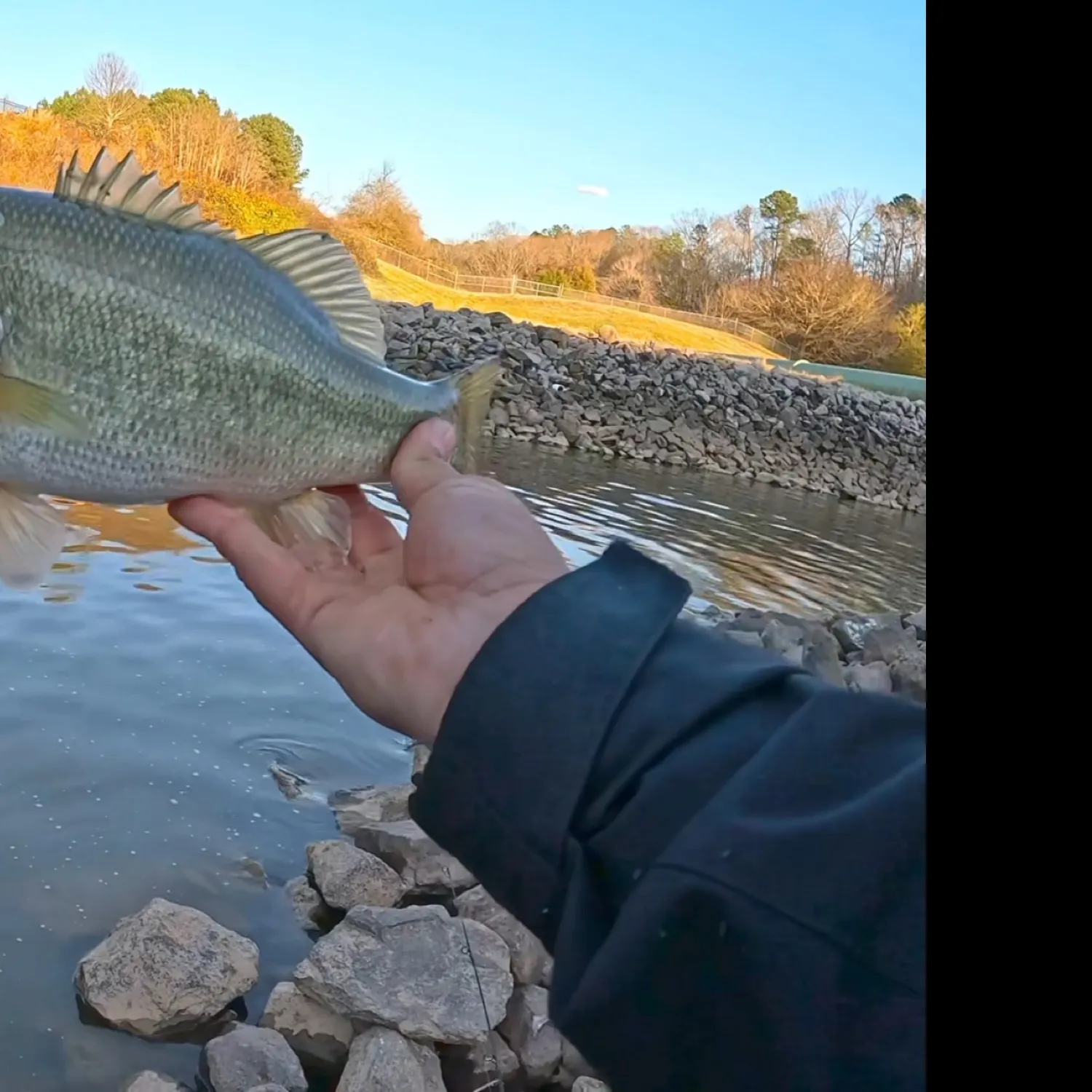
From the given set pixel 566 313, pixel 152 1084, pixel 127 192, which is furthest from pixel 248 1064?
pixel 566 313

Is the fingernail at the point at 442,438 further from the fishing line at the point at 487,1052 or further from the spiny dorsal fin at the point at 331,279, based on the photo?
the fishing line at the point at 487,1052

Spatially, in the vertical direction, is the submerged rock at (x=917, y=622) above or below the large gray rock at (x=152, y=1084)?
below

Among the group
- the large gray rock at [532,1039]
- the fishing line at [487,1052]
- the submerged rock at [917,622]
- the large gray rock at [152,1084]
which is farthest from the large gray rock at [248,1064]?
the submerged rock at [917,622]

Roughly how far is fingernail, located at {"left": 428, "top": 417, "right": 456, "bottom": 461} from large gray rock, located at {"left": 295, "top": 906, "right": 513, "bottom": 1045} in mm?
2305

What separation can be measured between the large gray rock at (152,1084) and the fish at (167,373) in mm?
1896

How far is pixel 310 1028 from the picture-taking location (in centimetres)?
378

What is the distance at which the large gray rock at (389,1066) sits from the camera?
A: 11.3 ft

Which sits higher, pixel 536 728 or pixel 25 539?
pixel 25 539

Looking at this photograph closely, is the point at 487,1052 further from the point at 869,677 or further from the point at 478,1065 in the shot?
the point at 869,677

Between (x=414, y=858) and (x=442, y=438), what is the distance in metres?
2.98

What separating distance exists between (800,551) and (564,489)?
399cm

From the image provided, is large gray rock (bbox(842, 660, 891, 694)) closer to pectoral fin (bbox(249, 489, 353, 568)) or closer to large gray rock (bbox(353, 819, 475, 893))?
large gray rock (bbox(353, 819, 475, 893))

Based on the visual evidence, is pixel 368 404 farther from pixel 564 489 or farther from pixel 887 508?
pixel 887 508

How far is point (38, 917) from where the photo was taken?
4.17 meters
